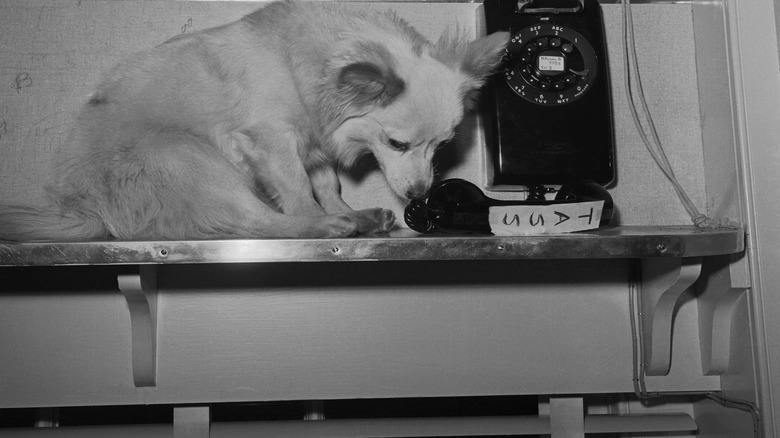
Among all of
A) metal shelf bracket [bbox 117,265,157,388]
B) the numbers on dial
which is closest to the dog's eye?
the numbers on dial

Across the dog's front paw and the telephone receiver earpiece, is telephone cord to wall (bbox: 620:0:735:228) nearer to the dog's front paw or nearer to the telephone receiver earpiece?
the telephone receiver earpiece

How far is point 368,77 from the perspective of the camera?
3.26 feet

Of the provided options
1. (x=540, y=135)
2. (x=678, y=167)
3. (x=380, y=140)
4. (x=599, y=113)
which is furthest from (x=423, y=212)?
(x=678, y=167)

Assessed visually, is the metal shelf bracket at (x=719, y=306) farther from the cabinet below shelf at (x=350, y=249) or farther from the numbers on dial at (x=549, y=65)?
Answer: the numbers on dial at (x=549, y=65)

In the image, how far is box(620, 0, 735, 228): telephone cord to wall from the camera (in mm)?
1189

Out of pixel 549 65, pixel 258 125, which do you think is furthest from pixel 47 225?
pixel 549 65

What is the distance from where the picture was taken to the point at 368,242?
0.87 m

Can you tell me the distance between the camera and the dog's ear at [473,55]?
107 centimetres

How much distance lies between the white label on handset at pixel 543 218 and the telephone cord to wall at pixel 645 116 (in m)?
0.32

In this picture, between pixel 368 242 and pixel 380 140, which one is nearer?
pixel 368 242

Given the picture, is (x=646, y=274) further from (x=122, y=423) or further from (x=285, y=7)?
(x=122, y=423)

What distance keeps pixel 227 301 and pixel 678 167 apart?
0.86 meters

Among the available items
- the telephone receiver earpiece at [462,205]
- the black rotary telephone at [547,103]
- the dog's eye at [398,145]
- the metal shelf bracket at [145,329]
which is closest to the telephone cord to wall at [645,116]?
the black rotary telephone at [547,103]

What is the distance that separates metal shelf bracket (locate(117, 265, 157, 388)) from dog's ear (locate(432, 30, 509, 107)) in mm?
586
